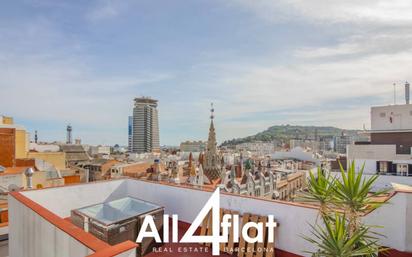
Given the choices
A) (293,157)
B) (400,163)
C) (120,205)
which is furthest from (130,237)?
(293,157)

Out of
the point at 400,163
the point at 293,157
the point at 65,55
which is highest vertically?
the point at 65,55

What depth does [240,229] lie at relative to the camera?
4262 mm

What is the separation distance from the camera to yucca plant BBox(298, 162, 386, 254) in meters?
2.76

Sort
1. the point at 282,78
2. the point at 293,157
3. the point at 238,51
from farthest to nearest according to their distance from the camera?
the point at 293,157 → the point at 282,78 → the point at 238,51

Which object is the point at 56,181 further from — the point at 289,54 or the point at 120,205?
the point at 289,54

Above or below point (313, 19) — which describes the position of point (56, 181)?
below

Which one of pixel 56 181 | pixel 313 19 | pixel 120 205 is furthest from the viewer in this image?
pixel 56 181

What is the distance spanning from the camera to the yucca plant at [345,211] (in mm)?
2762

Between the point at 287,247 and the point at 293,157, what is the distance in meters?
46.0

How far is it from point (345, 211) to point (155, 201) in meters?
4.33

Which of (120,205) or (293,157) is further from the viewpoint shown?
(293,157)

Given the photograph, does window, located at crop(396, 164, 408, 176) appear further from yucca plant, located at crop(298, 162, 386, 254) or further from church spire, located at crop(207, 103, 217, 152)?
church spire, located at crop(207, 103, 217, 152)

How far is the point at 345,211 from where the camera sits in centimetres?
308

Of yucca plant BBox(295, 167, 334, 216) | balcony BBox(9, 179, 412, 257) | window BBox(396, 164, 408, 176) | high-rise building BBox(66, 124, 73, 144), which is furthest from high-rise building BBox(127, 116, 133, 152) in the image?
yucca plant BBox(295, 167, 334, 216)
